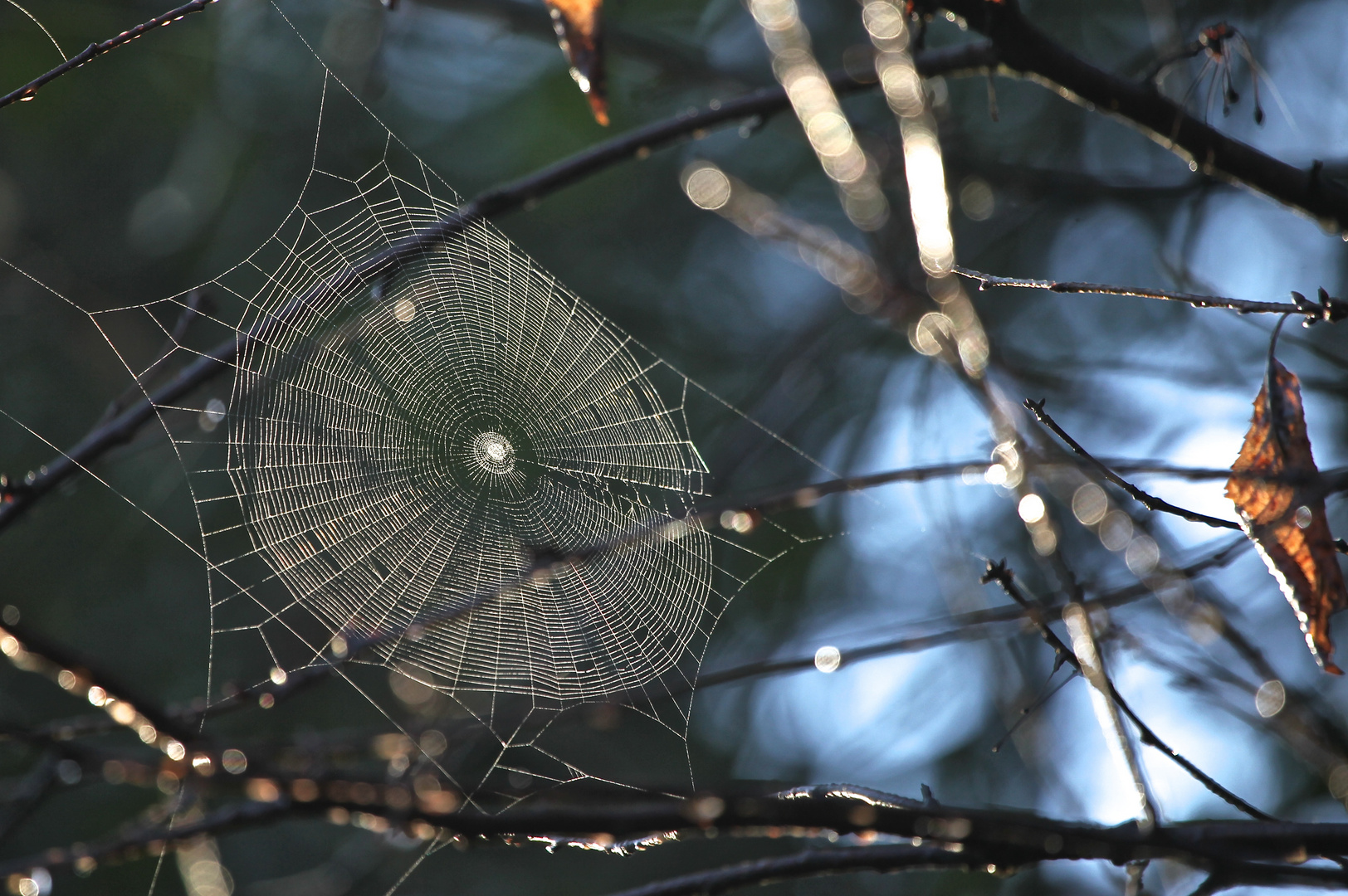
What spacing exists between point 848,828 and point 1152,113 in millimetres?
1466

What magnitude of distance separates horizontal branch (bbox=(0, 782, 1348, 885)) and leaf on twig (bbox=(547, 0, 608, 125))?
44.7 inches

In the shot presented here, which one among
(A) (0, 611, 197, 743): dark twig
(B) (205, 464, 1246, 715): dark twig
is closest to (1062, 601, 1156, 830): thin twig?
(B) (205, 464, 1246, 715): dark twig

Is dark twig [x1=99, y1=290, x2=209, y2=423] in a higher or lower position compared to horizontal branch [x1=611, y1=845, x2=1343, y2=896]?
higher

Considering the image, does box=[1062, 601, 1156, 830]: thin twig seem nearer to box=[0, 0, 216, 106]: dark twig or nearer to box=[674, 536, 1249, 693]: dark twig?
box=[674, 536, 1249, 693]: dark twig

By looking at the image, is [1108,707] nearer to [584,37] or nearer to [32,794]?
[584,37]

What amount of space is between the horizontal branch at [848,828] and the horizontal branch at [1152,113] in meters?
1.09

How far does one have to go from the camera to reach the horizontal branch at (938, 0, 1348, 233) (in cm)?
173

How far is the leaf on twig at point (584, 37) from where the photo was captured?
1.64 meters

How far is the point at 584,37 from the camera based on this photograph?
64.9 inches

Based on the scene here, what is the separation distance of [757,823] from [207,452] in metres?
6.35

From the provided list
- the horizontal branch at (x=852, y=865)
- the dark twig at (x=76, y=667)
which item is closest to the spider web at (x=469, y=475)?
the dark twig at (x=76, y=667)

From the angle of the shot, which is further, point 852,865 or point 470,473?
point 470,473

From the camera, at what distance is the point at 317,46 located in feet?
22.2

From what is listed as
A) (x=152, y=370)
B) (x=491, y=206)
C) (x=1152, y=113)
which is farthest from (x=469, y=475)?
(x=1152, y=113)
